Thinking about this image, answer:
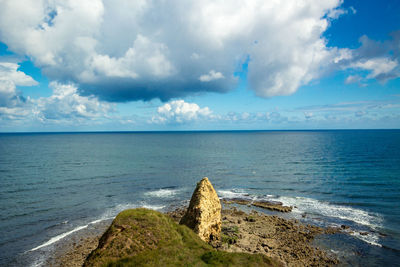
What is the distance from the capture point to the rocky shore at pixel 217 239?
54.3ft

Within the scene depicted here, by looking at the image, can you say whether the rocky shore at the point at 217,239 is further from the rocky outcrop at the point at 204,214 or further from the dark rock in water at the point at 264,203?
the dark rock in water at the point at 264,203

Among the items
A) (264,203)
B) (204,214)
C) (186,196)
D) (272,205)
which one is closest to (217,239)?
(204,214)

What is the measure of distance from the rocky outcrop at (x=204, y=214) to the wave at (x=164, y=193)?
23.4m

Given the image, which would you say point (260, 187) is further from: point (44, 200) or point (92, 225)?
point (44, 200)

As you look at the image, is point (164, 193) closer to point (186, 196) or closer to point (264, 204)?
point (186, 196)

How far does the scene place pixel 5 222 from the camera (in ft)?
110

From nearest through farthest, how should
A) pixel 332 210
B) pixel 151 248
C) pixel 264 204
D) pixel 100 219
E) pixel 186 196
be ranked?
pixel 151 248, pixel 100 219, pixel 332 210, pixel 264 204, pixel 186 196

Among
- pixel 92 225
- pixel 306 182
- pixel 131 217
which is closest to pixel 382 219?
pixel 306 182

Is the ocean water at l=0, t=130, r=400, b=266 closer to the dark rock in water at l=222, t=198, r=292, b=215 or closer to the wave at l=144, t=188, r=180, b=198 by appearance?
the wave at l=144, t=188, r=180, b=198

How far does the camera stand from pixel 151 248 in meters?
16.6

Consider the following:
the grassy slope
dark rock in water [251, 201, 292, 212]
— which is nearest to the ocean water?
dark rock in water [251, 201, 292, 212]

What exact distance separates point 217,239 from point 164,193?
25.4 meters

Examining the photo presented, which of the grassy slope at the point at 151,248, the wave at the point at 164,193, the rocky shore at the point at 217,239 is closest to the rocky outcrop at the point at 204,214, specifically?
the rocky shore at the point at 217,239

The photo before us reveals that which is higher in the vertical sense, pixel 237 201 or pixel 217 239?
pixel 217 239
